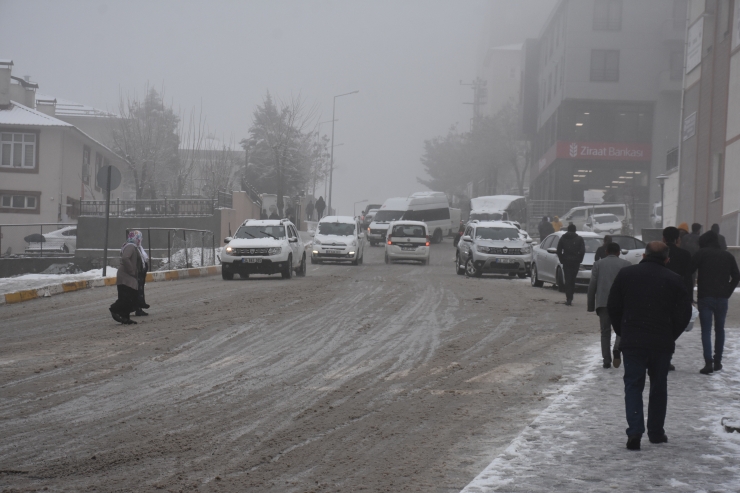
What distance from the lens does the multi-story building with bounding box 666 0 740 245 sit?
3253 centimetres

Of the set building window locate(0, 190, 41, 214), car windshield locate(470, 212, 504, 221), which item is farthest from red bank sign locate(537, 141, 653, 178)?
building window locate(0, 190, 41, 214)

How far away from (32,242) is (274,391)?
28.2 m

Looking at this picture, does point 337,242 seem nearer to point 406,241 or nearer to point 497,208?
point 406,241

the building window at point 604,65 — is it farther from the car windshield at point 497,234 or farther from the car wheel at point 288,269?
the car wheel at point 288,269

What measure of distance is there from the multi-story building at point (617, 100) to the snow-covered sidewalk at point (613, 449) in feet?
175

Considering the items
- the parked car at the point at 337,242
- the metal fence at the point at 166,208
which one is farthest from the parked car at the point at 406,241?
the metal fence at the point at 166,208

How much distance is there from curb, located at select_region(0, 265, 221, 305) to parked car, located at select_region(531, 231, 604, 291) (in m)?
10.3

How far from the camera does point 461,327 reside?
1499 centimetres

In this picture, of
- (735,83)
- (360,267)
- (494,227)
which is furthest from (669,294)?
A: (735,83)

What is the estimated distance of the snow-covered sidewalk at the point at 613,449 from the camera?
6.03 meters

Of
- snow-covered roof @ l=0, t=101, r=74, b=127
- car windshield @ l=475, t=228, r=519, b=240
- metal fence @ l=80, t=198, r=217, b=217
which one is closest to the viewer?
car windshield @ l=475, t=228, r=519, b=240

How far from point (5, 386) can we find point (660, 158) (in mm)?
58411

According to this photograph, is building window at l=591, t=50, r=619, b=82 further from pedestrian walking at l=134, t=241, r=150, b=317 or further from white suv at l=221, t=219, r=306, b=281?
pedestrian walking at l=134, t=241, r=150, b=317

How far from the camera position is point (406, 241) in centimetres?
3453
